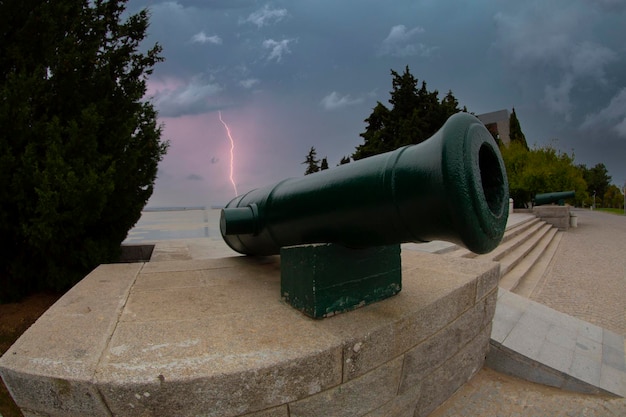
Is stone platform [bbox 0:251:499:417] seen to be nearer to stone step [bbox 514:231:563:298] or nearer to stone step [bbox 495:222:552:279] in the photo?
stone step [bbox 514:231:563:298]

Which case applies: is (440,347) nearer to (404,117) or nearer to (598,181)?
(404,117)

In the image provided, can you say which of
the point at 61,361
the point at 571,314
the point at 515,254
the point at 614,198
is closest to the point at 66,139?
the point at 61,361

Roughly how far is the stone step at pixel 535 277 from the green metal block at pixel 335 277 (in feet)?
14.1

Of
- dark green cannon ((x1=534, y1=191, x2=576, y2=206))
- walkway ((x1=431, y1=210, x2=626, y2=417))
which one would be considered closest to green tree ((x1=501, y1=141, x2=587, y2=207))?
dark green cannon ((x1=534, y1=191, x2=576, y2=206))

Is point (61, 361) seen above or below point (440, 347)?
above

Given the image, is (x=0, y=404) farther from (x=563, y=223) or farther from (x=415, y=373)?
(x=563, y=223)

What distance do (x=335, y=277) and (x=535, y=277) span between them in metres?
6.20

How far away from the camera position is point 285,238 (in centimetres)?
220

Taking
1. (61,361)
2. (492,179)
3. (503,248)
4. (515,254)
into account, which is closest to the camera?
(61,361)

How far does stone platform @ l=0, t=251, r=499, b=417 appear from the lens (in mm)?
1200

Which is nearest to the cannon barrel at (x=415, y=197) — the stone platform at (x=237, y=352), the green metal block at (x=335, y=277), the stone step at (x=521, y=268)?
the green metal block at (x=335, y=277)

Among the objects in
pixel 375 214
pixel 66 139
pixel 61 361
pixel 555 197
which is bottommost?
pixel 61 361

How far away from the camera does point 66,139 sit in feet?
12.9

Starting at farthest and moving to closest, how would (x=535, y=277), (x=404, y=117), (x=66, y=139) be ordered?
(x=404, y=117) < (x=535, y=277) < (x=66, y=139)
